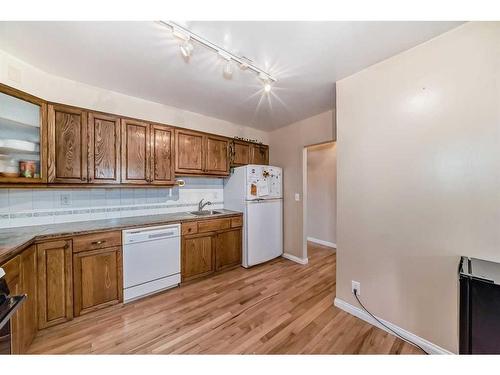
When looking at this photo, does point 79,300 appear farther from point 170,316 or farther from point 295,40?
point 295,40

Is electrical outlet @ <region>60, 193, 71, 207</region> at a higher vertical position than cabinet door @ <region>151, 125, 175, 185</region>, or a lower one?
lower

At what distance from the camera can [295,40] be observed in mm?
1440

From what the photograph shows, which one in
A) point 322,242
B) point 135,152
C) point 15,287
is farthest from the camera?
point 322,242

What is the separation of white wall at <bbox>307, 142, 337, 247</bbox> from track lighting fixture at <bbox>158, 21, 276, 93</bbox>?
2663mm

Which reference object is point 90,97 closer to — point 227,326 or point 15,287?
point 15,287

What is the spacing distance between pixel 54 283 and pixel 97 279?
302 millimetres

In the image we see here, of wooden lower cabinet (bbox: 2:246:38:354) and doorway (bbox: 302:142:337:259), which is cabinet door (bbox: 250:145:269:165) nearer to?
doorway (bbox: 302:142:337:259)

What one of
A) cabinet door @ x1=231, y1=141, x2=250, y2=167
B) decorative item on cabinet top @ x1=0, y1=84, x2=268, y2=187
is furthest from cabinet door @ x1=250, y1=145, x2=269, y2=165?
decorative item on cabinet top @ x1=0, y1=84, x2=268, y2=187

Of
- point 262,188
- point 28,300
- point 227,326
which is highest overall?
point 262,188

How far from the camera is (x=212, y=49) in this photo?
150cm

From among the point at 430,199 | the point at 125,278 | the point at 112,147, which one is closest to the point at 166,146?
the point at 112,147

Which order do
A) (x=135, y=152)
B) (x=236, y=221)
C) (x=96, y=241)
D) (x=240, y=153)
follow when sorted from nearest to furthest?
(x=96, y=241)
(x=135, y=152)
(x=236, y=221)
(x=240, y=153)

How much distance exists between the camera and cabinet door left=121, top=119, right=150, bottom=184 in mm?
2215

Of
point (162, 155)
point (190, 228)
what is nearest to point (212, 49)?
point (162, 155)
